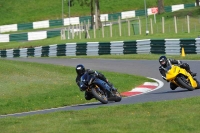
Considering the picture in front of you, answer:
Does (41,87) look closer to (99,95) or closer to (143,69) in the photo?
(99,95)

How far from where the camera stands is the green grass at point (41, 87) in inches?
675

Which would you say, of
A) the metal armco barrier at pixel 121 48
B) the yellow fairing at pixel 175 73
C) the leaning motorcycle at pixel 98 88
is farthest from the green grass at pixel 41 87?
the metal armco barrier at pixel 121 48

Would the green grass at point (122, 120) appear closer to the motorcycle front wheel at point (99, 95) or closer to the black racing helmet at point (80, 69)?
the motorcycle front wheel at point (99, 95)

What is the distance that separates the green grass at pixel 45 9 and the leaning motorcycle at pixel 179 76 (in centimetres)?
6071

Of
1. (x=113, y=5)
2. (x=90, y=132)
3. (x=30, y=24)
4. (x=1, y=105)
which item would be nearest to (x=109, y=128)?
(x=90, y=132)

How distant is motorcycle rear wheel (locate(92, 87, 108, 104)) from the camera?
15.6 meters

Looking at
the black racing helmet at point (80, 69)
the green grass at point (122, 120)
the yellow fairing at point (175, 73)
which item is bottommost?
the green grass at point (122, 120)

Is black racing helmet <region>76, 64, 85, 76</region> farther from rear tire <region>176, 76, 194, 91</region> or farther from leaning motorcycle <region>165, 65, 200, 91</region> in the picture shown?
rear tire <region>176, 76, 194, 91</region>

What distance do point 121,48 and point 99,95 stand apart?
1947 cm

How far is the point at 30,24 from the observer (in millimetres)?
74000

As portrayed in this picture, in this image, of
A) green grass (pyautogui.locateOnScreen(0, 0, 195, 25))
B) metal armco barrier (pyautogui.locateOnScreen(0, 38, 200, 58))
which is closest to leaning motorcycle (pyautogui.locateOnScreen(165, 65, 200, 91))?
metal armco barrier (pyautogui.locateOnScreen(0, 38, 200, 58))

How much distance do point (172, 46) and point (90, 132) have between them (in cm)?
2219

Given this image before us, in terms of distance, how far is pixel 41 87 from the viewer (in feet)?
65.4

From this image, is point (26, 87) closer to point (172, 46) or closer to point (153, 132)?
point (153, 132)
